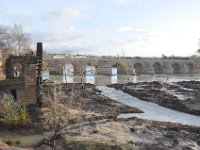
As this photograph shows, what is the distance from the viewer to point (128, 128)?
3356 cm

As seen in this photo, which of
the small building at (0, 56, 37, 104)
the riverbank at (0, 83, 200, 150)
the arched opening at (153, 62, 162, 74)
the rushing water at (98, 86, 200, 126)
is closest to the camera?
the riverbank at (0, 83, 200, 150)

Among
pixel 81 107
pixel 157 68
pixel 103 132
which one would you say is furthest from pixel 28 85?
pixel 157 68

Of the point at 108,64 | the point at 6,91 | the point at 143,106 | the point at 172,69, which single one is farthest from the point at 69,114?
→ the point at 172,69

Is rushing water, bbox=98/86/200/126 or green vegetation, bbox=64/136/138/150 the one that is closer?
green vegetation, bbox=64/136/138/150

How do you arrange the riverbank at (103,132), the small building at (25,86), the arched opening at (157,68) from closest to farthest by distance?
the riverbank at (103,132), the small building at (25,86), the arched opening at (157,68)

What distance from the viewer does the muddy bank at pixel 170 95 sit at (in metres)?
49.5

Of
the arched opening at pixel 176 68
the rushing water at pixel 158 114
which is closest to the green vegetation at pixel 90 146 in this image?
the rushing water at pixel 158 114

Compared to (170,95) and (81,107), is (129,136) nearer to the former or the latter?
(81,107)

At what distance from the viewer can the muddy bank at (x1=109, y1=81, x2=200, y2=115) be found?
4950cm

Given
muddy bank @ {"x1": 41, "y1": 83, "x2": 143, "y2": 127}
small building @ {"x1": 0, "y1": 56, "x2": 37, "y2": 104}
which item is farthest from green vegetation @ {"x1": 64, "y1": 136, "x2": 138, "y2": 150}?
small building @ {"x1": 0, "y1": 56, "x2": 37, "y2": 104}

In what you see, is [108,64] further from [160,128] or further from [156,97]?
[160,128]

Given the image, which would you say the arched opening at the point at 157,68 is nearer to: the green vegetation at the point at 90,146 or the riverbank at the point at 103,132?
the riverbank at the point at 103,132

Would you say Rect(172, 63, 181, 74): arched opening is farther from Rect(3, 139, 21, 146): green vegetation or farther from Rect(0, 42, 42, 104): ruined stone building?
Rect(3, 139, 21, 146): green vegetation

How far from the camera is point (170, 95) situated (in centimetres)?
5806
